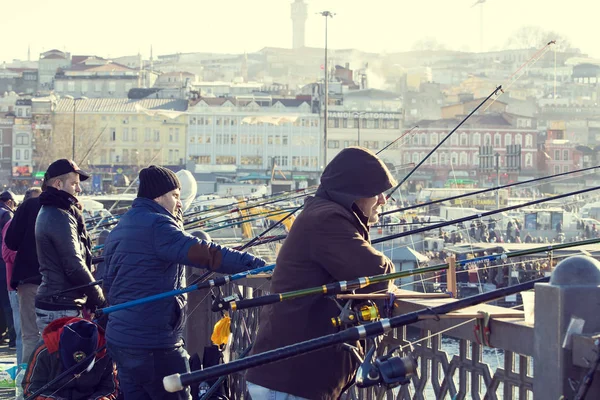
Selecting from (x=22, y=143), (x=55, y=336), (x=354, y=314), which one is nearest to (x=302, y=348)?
(x=354, y=314)

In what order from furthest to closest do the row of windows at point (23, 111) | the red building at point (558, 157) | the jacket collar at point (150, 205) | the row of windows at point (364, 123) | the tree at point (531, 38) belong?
1. the tree at point (531, 38)
2. the row of windows at point (23, 111)
3. the red building at point (558, 157)
4. the row of windows at point (364, 123)
5. the jacket collar at point (150, 205)

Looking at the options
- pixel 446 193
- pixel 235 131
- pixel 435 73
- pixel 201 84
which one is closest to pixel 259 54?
pixel 435 73

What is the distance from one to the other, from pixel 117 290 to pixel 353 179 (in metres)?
1.17

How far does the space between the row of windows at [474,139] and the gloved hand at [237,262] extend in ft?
249

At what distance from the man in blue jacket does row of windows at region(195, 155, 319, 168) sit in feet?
248

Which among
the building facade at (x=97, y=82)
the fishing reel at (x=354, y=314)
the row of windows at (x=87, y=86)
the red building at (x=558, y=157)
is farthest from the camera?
the row of windows at (x=87, y=86)

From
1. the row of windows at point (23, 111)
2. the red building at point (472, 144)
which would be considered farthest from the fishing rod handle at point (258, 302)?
the row of windows at point (23, 111)

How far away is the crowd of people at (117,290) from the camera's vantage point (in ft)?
12.3

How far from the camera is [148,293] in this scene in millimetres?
3803

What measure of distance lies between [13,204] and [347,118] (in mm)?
73057

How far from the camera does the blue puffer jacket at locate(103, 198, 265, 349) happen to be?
147 inches

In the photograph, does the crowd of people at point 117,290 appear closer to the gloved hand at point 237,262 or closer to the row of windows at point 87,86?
the gloved hand at point 237,262

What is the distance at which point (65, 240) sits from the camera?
4746mm

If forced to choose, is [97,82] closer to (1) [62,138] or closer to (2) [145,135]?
(2) [145,135]
